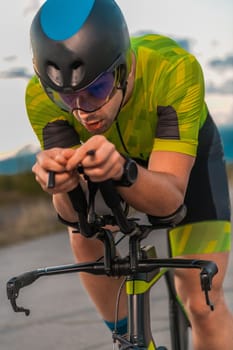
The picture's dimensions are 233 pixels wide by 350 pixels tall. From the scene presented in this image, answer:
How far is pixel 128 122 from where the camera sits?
2.62 m

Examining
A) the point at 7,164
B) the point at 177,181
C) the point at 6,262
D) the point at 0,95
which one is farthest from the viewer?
the point at 6,262

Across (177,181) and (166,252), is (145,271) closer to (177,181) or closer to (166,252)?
(177,181)

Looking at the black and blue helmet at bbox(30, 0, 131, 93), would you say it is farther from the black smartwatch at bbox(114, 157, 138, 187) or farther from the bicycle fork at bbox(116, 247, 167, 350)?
the bicycle fork at bbox(116, 247, 167, 350)

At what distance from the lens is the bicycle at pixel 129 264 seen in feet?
6.86

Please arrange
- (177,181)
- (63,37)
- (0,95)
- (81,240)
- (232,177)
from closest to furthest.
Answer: (63,37)
(177,181)
(81,240)
(0,95)
(232,177)

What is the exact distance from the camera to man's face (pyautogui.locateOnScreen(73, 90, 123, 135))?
2209mm

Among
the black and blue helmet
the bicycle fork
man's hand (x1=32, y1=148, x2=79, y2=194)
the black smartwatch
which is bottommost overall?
the bicycle fork

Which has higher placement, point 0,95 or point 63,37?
point 63,37

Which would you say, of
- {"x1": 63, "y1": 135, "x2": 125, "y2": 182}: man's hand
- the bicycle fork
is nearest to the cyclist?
{"x1": 63, "y1": 135, "x2": 125, "y2": 182}: man's hand

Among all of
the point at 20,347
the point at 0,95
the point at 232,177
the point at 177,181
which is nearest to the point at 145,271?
the point at 177,181

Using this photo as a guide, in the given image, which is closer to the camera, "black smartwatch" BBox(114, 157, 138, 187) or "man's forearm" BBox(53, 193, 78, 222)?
"black smartwatch" BBox(114, 157, 138, 187)

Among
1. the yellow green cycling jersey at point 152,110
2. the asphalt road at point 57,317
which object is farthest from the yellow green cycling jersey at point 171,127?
the asphalt road at point 57,317

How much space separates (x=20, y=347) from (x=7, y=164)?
7.37 feet

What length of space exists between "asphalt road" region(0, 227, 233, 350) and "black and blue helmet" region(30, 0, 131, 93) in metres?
2.62
